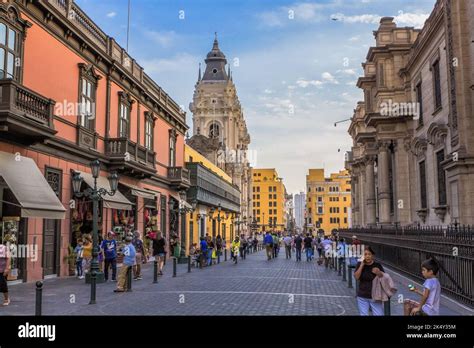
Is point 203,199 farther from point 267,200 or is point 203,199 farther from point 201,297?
point 267,200

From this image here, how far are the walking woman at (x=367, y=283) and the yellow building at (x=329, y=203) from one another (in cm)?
12208

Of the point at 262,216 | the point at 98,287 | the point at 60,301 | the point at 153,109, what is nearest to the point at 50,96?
the point at 98,287

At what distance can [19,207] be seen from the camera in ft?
52.7

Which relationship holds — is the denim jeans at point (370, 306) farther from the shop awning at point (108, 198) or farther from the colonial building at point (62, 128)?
the shop awning at point (108, 198)

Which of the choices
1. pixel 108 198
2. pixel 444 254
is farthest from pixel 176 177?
pixel 444 254

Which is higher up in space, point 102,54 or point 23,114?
point 102,54

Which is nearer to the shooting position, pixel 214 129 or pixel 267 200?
pixel 214 129

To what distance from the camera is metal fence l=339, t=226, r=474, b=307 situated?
34.7 feet

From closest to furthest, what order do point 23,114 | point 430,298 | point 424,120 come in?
point 430,298 → point 23,114 → point 424,120

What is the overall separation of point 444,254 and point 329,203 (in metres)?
121

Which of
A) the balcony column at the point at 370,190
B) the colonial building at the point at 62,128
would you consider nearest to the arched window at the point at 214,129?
the balcony column at the point at 370,190

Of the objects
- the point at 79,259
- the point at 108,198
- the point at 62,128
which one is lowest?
the point at 79,259

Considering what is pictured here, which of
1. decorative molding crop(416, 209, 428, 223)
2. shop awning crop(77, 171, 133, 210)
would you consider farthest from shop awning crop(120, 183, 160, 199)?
decorative molding crop(416, 209, 428, 223)
